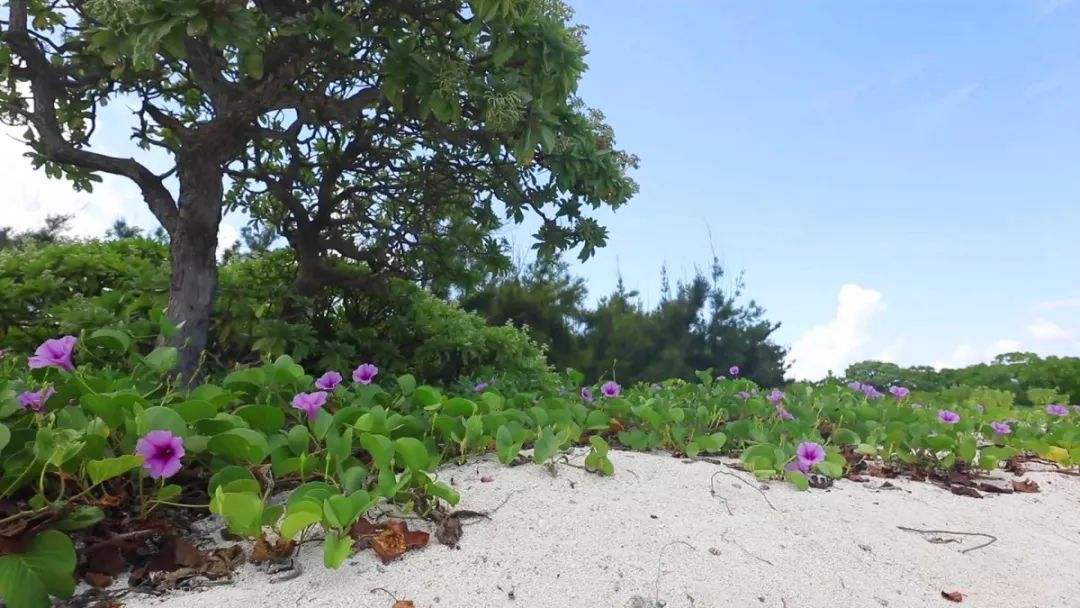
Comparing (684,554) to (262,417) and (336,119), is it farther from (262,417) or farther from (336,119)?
(336,119)

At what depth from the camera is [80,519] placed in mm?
1816

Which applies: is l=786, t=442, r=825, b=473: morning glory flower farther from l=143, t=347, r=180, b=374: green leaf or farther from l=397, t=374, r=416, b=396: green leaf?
l=143, t=347, r=180, b=374: green leaf

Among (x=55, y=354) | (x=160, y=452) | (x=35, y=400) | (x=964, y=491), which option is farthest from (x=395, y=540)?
(x=964, y=491)

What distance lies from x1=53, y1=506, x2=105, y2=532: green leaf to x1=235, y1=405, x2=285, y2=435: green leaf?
526 mm

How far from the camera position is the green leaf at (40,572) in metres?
1.63

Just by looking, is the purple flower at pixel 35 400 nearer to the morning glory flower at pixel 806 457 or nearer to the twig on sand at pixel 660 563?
the twig on sand at pixel 660 563

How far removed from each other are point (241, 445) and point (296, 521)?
0.40 metres

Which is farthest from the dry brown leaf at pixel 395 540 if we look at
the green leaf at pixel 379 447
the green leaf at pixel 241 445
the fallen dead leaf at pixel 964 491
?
the fallen dead leaf at pixel 964 491

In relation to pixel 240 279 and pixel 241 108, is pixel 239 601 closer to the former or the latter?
pixel 241 108

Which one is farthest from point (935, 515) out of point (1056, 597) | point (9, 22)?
point (9, 22)

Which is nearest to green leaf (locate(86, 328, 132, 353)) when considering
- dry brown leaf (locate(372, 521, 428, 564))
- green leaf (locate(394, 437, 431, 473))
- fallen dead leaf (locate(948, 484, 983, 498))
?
green leaf (locate(394, 437, 431, 473))

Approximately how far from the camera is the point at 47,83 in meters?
4.57

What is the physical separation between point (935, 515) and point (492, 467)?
169 centimetres

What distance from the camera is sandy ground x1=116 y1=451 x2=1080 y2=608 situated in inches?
70.3
